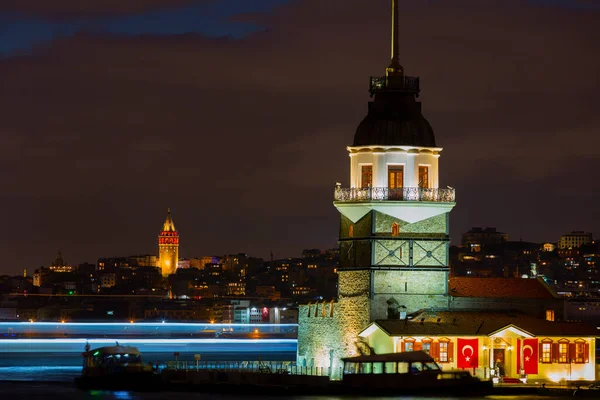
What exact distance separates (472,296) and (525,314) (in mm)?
2329

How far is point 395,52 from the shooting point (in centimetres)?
7331

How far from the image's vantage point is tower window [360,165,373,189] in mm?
72562

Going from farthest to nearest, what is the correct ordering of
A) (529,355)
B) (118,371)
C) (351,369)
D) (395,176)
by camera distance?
(118,371) → (395,176) → (529,355) → (351,369)

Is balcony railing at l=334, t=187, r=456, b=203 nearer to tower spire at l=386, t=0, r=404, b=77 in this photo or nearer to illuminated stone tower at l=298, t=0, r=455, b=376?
illuminated stone tower at l=298, t=0, r=455, b=376

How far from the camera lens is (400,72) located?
73062mm

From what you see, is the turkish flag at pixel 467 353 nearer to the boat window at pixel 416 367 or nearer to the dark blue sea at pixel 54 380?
the boat window at pixel 416 367

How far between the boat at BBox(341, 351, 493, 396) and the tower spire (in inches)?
501

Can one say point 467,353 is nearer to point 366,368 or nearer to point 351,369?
point 366,368

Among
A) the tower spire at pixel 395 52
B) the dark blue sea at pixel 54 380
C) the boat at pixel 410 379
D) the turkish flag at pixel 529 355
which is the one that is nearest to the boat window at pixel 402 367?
the boat at pixel 410 379

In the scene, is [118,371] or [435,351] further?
[118,371]

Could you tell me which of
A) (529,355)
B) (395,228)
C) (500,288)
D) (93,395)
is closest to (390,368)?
(529,355)

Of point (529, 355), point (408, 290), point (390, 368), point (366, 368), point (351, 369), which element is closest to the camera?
point (390, 368)

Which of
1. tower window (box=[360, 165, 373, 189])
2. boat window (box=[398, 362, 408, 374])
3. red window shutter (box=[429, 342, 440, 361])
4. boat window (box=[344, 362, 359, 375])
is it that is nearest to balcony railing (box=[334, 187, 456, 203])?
tower window (box=[360, 165, 373, 189])

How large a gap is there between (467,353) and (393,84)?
466 inches
